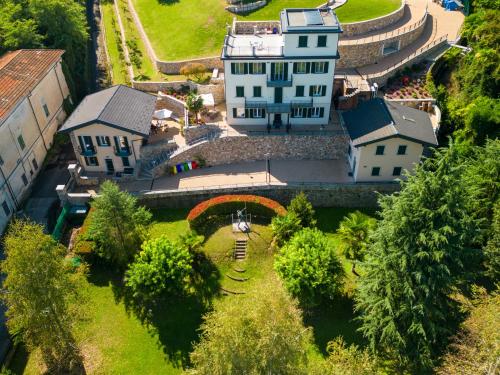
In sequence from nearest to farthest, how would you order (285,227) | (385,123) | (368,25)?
1. (285,227)
2. (385,123)
3. (368,25)

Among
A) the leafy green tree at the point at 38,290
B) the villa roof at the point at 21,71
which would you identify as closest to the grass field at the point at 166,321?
the leafy green tree at the point at 38,290

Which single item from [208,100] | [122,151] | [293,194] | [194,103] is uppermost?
[194,103]

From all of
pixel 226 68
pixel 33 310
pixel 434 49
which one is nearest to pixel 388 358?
pixel 33 310

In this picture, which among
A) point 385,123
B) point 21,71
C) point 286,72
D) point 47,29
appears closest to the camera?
point 385,123

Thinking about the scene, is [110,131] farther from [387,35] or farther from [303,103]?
[387,35]

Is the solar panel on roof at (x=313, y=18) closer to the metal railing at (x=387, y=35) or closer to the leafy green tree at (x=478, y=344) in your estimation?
the metal railing at (x=387, y=35)

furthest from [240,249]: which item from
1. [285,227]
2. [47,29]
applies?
[47,29]

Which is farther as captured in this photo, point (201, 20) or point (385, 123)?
point (201, 20)
